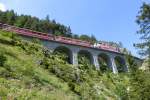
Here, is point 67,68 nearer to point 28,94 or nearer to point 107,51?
point 28,94

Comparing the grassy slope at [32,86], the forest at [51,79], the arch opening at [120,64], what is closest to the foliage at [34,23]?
the arch opening at [120,64]

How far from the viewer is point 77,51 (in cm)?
5512

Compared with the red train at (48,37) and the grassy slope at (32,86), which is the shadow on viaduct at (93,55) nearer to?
the red train at (48,37)

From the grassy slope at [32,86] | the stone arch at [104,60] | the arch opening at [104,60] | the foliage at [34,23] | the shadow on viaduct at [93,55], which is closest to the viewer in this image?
the grassy slope at [32,86]

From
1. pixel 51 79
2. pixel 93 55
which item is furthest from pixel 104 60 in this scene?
pixel 51 79

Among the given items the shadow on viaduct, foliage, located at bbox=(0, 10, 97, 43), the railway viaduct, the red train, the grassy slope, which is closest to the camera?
the grassy slope

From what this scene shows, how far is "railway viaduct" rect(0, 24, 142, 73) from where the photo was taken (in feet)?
151

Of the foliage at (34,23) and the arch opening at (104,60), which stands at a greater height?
the foliage at (34,23)

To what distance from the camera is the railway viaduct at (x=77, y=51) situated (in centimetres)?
4591

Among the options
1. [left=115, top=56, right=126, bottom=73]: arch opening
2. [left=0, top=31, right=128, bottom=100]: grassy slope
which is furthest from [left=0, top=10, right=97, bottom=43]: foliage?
[left=0, top=31, right=128, bottom=100]: grassy slope

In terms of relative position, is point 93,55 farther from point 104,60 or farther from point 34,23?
point 34,23

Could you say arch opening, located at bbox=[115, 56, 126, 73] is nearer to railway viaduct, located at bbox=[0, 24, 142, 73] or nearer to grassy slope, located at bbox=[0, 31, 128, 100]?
railway viaduct, located at bbox=[0, 24, 142, 73]

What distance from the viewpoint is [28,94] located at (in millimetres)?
16188

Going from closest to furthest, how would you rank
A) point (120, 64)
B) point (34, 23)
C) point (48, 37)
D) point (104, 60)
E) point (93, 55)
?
1. point (48, 37)
2. point (93, 55)
3. point (104, 60)
4. point (120, 64)
5. point (34, 23)
